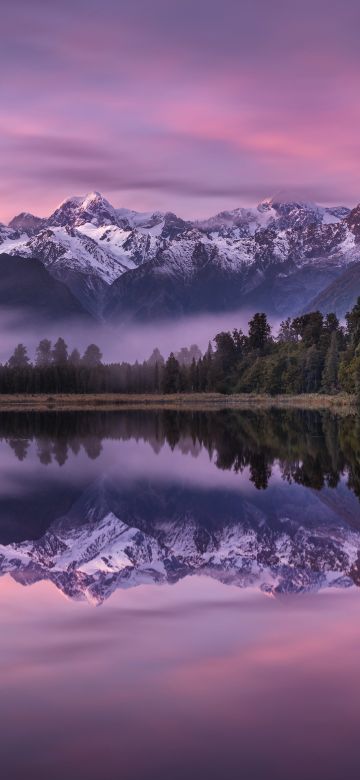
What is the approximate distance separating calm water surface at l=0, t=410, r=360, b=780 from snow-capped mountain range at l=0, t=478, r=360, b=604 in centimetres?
7

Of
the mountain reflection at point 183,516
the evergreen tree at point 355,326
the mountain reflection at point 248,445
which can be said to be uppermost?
the evergreen tree at point 355,326

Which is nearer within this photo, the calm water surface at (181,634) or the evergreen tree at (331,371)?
the calm water surface at (181,634)

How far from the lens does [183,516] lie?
32.0 m

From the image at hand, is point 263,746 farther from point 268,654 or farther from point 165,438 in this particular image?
point 165,438

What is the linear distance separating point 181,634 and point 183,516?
50.6ft

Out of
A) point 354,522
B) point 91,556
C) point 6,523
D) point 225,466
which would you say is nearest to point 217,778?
point 91,556

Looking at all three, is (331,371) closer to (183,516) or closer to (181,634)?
(183,516)

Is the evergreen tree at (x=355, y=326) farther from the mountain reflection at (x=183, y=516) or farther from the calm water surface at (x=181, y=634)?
the calm water surface at (x=181, y=634)

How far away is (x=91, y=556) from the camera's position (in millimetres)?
24219

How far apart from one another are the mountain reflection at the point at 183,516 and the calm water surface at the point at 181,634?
0.35 ft

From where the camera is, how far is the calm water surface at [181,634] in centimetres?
1161

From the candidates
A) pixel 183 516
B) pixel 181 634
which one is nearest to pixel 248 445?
pixel 183 516

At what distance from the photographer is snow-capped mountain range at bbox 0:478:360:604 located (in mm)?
21062

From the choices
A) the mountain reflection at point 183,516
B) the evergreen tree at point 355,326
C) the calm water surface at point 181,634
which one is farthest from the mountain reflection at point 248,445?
the evergreen tree at point 355,326
